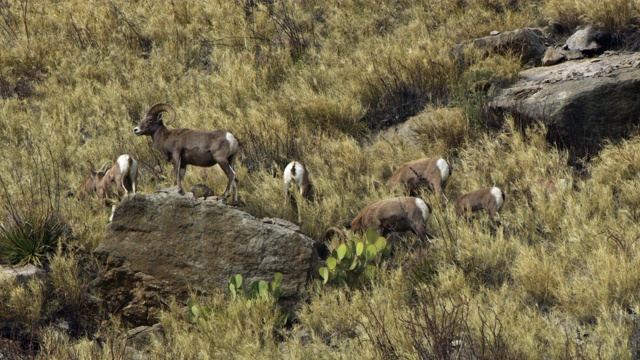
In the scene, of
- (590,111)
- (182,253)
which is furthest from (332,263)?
(590,111)

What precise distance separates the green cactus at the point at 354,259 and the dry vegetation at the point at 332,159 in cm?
13

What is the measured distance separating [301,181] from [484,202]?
8.06 feet

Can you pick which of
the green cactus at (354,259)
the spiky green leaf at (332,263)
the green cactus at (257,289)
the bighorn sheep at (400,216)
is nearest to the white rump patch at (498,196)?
the bighorn sheep at (400,216)

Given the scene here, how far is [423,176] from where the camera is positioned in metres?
9.99

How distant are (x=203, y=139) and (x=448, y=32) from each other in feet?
21.2

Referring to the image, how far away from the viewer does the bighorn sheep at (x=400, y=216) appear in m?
8.69

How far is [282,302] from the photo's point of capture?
798 cm

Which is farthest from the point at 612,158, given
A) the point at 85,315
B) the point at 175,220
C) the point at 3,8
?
the point at 3,8

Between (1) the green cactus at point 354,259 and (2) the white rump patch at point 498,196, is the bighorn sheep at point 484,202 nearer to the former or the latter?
(2) the white rump patch at point 498,196

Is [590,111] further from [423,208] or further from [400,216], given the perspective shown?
[400,216]

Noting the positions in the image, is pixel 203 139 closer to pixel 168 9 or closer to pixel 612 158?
pixel 612 158

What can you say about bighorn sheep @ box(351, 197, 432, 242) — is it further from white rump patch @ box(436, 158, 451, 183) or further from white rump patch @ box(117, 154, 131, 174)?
white rump patch @ box(117, 154, 131, 174)

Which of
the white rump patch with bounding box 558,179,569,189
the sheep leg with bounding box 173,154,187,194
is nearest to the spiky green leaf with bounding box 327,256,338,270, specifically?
Result: the sheep leg with bounding box 173,154,187,194

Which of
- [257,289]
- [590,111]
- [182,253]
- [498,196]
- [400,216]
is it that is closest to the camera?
[257,289]
